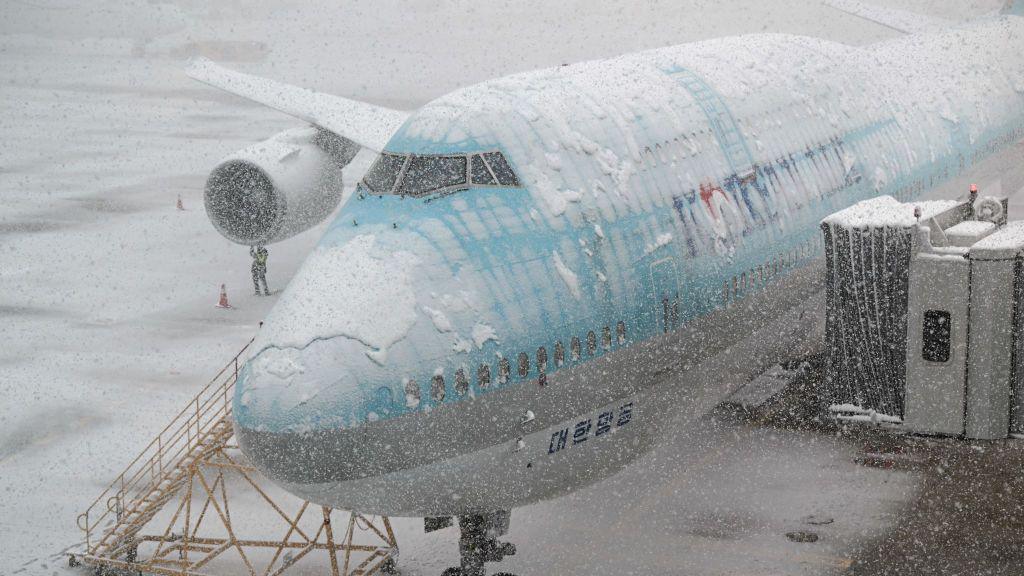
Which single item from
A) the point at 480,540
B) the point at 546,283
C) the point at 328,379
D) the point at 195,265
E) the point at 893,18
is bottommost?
the point at 480,540

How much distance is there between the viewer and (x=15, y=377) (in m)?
27.0

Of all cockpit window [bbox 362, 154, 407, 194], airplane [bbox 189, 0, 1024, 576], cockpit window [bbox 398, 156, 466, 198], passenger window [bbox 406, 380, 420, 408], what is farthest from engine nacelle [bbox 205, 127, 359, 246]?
passenger window [bbox 406, 380, 420, 408]

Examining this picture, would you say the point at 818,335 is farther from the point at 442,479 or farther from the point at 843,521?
the point at 442,479

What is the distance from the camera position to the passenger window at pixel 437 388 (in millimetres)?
13789

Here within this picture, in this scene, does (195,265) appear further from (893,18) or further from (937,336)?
(937,336)

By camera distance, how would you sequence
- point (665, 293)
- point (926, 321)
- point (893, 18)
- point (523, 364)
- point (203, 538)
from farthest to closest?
point (893, 18)
point (203, 538)
point (665, 293)
point (926, 321)
point (523, 364)

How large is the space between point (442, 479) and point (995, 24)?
88.0 ft

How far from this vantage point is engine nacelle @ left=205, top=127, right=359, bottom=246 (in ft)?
92.7

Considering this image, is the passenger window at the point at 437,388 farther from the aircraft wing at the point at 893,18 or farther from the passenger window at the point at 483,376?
the aircraft wing at the point at 893,18

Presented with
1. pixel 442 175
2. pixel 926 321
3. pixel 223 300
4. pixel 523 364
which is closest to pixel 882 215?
pixel 926 321

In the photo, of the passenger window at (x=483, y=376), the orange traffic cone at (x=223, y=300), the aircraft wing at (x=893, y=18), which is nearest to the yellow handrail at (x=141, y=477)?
the passenger window at (x=483, y=376)

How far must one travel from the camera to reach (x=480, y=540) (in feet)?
51.8

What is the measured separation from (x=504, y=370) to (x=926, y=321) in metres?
5.80

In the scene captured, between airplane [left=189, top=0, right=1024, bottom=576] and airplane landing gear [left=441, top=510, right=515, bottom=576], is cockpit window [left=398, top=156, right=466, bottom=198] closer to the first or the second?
airplane [left=189, top=0, right=1024, bottom=576]
